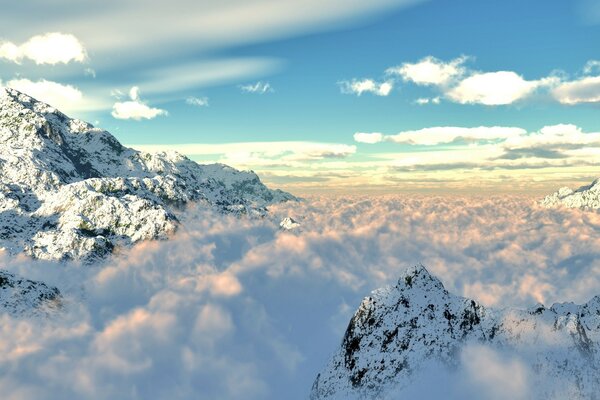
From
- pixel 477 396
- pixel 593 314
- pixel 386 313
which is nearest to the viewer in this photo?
pixel 477 396

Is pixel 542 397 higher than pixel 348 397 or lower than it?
higher

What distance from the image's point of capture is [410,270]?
509 ft

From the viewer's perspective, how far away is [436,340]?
139 metres

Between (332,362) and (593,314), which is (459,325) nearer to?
(332,362)

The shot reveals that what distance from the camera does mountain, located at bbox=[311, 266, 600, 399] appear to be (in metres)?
126

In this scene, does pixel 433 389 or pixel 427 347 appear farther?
pixel 427 347

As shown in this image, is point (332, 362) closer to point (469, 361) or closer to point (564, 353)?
point (469, 361)

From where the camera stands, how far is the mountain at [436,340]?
126m

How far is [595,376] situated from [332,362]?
78.3 meters

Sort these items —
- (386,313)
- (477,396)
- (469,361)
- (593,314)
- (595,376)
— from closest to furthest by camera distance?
(595,376) < (477,396) < (469,361) < (386,313) < (593,314)

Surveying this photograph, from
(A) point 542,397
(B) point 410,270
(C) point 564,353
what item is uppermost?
(B) point 410,270

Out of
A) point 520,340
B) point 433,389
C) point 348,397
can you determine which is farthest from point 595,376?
point 348,397

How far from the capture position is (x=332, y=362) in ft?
512

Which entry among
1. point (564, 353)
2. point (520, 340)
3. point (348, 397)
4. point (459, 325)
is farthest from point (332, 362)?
point (564, 353)
